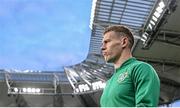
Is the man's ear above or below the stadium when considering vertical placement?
above

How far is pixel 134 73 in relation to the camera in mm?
2779

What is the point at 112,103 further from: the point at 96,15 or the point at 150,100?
the point at 96,15

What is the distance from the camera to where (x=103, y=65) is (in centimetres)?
2820

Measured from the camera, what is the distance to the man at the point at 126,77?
262cm

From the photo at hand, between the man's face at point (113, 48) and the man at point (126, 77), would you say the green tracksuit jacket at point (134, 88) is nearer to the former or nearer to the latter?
the man at point (126, 77)

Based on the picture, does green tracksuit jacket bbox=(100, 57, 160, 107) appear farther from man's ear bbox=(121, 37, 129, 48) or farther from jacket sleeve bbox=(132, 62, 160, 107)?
man's ear bbox=(121, 37, 129, 48)

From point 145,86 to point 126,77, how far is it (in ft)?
0.63

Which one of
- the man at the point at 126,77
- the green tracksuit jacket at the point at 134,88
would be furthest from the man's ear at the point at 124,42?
the green tracksuit jacket at the point at 134,88

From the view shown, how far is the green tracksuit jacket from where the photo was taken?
260cm

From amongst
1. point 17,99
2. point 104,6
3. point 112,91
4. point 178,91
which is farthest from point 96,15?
point 112,91

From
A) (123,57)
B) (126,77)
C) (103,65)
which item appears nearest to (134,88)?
(126,77)

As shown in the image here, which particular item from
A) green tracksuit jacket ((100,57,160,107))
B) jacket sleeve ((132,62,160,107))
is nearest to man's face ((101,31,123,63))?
green tracksuit jacket ((100,57,160,107))

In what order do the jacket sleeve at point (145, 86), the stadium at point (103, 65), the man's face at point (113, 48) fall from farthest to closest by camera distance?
the stadium at point (103, 65)
the man's face at point (113, 48)
the jacket sleeve at point (145, 86)

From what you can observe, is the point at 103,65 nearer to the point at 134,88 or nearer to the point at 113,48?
the point at 113,48
